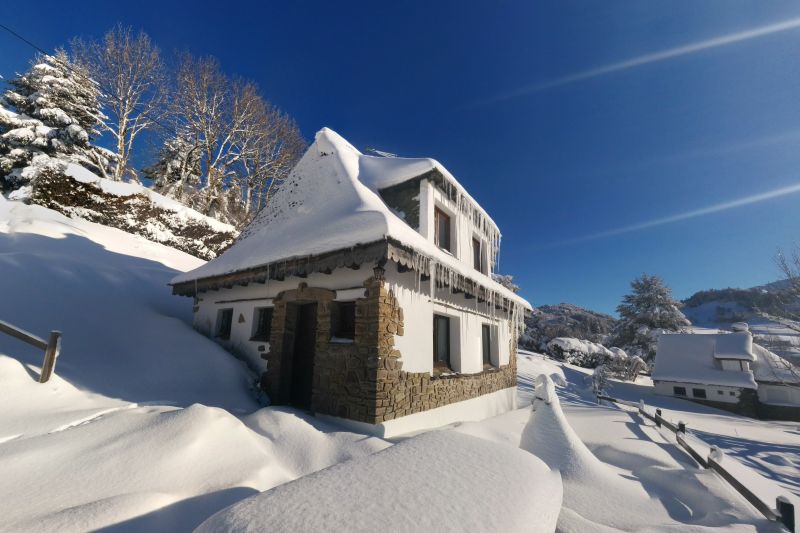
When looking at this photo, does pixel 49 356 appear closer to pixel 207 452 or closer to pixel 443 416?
pixel 207 452

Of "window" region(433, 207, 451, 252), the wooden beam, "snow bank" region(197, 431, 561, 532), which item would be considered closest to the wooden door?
"window" region(433, 207, 451, 252)

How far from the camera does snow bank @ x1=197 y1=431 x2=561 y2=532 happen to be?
1.64m

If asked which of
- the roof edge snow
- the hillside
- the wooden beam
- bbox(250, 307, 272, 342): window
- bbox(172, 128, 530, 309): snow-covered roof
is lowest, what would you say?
the wooden beam

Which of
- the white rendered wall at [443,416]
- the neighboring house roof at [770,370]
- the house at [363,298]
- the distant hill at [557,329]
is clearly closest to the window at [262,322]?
the house at [363,298]

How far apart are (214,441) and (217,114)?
70.4ft

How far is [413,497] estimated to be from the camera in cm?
186

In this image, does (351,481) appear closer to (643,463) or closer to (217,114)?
(643,463)

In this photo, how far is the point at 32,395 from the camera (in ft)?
14.5

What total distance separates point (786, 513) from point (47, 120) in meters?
26.8

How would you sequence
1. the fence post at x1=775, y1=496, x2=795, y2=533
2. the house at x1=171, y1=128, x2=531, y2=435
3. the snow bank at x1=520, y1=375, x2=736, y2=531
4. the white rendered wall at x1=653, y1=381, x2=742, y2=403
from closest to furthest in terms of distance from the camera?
the snow bank at x1=520, y1=375, x2=736, y2=531 < the fence post at x1=775, y1=496, x2=795, y2=533 < the house at x1=171, y1=128, x2=531, y2=435 < the white rendered wall at x1=653, y1=381, x2=742, y2=403

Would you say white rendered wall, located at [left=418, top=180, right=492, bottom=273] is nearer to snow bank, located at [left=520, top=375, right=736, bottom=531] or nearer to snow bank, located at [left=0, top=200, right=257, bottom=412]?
snow bank, located at [left=520, top=375, right=736, bottom=531]

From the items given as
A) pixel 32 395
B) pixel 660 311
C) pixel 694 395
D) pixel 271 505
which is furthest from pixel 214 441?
pixel 660 311

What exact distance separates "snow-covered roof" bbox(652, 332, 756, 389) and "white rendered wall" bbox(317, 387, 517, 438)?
19603 millimetres

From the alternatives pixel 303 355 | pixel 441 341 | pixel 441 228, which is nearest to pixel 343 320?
pixel 303 355
